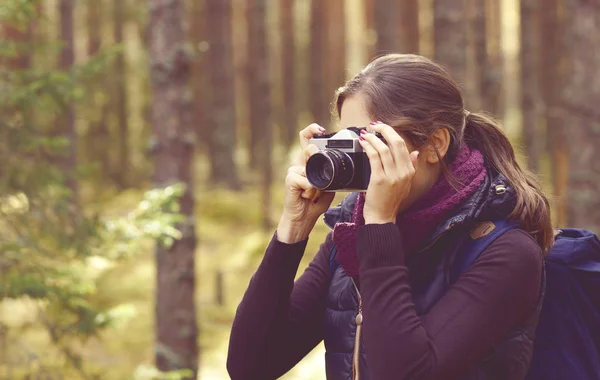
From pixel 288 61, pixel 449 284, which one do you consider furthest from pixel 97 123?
pixel 449 284

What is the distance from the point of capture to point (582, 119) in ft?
21.7

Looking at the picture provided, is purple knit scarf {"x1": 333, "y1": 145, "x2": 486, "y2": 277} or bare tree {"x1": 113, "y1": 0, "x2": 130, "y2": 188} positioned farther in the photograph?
bare tree {"x1": 113, "y1": 0, "x2": 130, "y2": 188}

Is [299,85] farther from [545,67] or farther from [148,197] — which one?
[148,197]

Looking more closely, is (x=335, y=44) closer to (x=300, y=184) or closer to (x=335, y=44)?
(x=335, y=44)

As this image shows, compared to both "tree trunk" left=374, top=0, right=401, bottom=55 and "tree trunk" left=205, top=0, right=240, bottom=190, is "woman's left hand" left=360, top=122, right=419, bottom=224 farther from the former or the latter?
A: "tree trunk" left=205, top=0, right=240, bottom=190

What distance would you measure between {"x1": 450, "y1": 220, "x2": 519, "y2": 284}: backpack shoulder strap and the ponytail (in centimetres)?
6

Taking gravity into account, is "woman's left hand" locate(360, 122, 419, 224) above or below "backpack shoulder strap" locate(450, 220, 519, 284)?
above

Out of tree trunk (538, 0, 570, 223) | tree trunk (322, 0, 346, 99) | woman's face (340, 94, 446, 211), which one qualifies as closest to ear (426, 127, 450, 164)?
woman's face (340, 94, 446, 211)

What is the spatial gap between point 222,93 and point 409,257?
17.2 m

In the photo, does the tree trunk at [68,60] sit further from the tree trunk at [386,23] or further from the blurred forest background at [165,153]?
the tree trunk at [386,23]

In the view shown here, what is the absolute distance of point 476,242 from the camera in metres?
2.07

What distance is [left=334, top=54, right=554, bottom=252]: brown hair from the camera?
2.17m

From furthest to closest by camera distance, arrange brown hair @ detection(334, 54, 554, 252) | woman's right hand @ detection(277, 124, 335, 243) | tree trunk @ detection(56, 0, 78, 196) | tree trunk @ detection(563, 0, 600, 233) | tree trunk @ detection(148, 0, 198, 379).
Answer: tree trunk @ detection(56, 0, 78, 196) < tree trunk @ detection(563, 0, 600, 233) < tree trunk @ detection(148, 0, 198, 379) < woman's right hand @ detection(277, 124, 335, 243) < brown hair @ detection(334, 54, 554, 252)

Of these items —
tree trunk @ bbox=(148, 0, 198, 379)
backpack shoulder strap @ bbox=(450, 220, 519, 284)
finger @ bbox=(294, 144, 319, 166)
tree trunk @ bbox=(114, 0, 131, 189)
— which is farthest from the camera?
tree trunk @ bbox=(114, 0, 131, 189)
